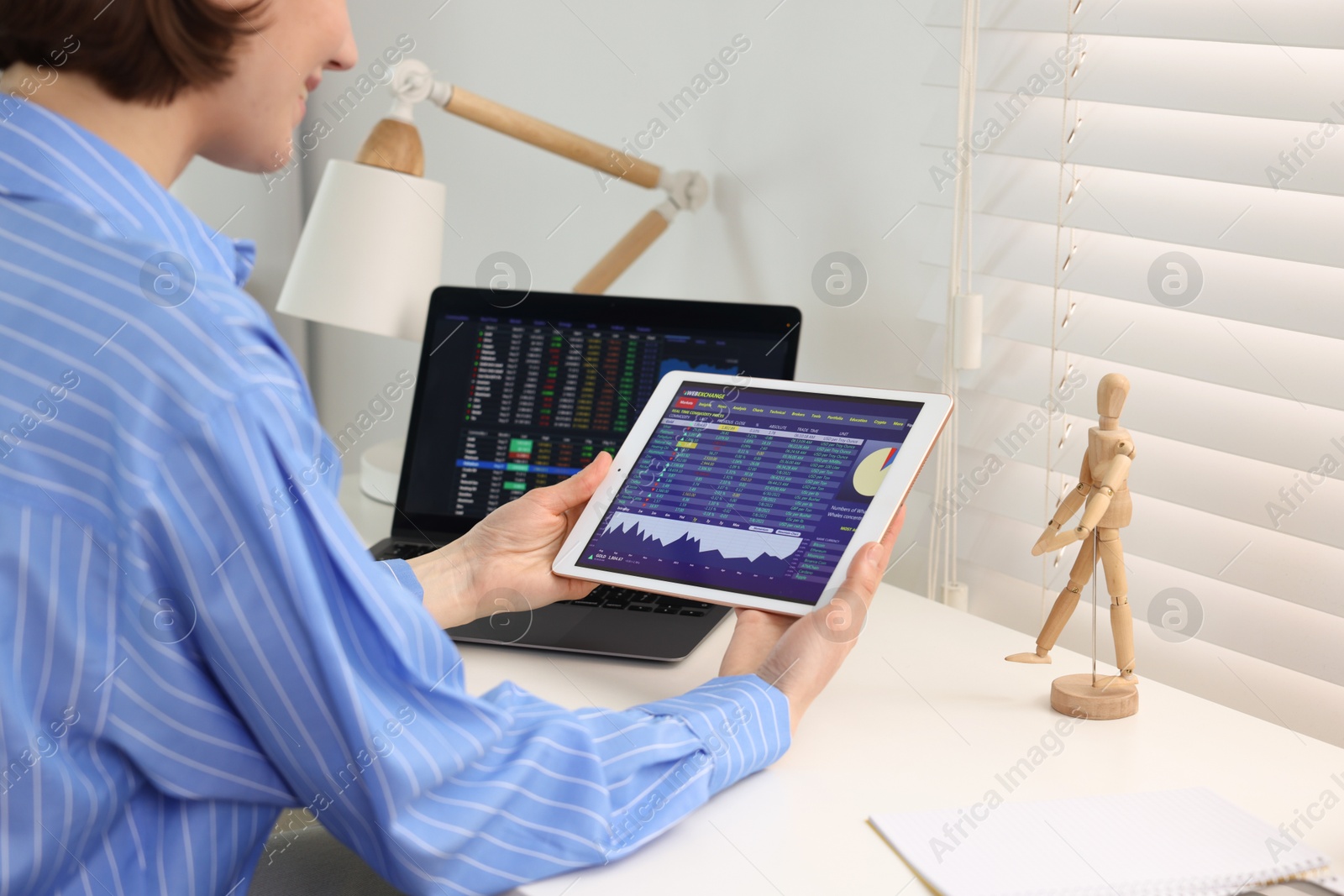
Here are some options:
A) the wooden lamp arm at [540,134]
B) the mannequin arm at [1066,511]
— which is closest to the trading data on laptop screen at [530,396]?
the wooden lamp arm at [540,134]

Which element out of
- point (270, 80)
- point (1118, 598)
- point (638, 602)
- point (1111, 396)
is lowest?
point (638, 602)

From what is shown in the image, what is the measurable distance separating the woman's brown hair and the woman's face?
1 centimetres

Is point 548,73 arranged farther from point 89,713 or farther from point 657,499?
point 89,713

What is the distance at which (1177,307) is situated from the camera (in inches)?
36.3

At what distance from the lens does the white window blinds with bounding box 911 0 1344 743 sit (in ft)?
2.75

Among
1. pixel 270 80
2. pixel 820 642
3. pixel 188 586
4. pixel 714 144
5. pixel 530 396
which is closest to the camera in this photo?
pixel 188 586

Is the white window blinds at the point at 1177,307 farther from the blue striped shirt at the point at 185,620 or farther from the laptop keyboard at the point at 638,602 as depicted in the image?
the blue striped shirt at the point at 185,620

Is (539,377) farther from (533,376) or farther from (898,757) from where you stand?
(898,757)

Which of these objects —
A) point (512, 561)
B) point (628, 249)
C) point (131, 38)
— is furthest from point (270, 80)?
point (628, 249)

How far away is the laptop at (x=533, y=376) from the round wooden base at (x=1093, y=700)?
1.40ft

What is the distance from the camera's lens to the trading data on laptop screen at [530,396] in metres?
1.14

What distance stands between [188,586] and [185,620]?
23 mm

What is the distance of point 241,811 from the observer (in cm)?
60

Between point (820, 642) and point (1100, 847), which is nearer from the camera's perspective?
point (1100, 847)
